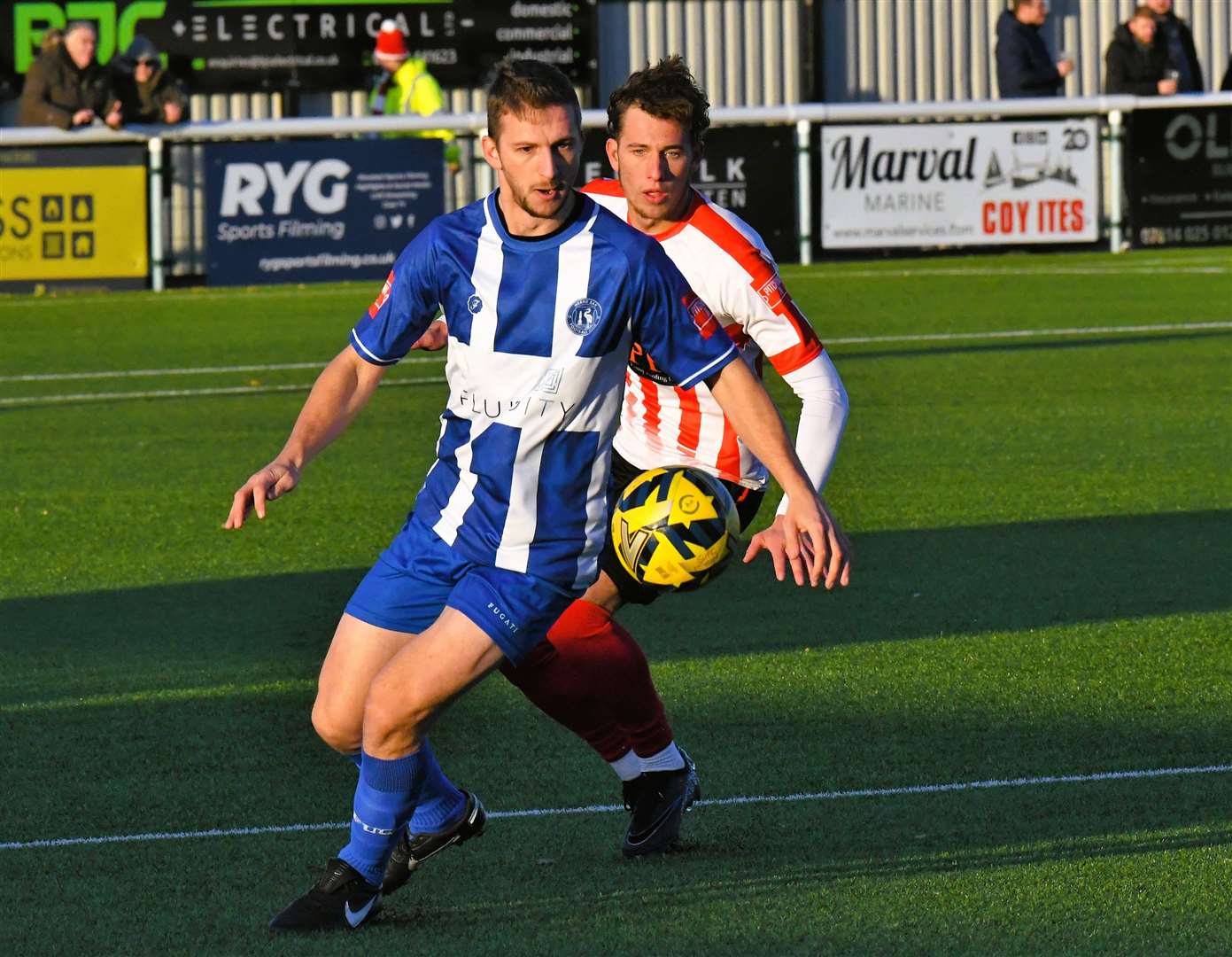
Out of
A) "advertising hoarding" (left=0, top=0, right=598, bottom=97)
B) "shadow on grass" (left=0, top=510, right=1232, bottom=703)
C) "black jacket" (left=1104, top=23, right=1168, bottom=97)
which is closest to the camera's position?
"shadow on grass" (left=0, top=510, right=1232, bottom=703)

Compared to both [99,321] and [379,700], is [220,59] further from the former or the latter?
[379,700]

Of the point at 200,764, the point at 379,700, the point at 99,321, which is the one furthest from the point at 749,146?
the point at 379,700

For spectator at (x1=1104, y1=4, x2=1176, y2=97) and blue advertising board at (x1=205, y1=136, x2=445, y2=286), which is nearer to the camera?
blue advertising board at (x1=205, y1=136, x2=445, y2=286)

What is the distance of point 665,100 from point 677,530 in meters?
1.12

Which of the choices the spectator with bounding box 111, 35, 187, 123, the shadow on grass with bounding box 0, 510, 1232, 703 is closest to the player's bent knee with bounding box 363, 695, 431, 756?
the shadow on grass with bounding box 0, 510, 1232, 703

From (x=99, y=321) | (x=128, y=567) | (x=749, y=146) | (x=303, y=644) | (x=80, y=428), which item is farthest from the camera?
(x=749, y=146)

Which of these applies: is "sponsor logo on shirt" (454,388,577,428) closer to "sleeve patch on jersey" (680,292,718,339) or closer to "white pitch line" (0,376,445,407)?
"sleeve patch on jersey" (680,292,718,339)

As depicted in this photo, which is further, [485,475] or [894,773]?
[894,773]

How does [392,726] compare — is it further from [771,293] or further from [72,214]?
[72,214]

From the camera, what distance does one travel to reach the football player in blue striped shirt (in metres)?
4.63

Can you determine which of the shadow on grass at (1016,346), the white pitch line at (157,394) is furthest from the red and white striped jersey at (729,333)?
the shadow on grass at (1016,346)

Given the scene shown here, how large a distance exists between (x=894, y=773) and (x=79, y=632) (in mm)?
3290

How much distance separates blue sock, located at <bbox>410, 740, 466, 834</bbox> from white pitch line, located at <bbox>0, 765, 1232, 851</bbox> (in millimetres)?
556

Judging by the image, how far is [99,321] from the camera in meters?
17.9
